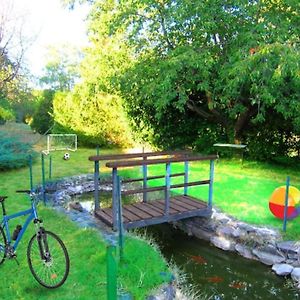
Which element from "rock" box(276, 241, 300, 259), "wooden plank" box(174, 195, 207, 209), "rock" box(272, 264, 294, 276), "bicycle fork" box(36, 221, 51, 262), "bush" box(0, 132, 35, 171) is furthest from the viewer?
"bush" box(0, 132, 35, 171)

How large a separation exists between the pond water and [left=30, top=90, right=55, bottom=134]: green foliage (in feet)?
44.0

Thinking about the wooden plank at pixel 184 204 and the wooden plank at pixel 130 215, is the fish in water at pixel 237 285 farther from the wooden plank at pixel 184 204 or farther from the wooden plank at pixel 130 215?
the wooden plank at pixel 130 215

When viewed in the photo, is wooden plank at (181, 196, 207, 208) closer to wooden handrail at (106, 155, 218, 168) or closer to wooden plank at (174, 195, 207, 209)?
wooden plank at (174, 195, 207, 209)

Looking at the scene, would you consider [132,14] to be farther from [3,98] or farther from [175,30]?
[3,98]

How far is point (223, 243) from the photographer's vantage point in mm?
5512

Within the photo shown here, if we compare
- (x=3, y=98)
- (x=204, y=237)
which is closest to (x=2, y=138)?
(x=3, y=98)

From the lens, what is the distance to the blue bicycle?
324 centimetres

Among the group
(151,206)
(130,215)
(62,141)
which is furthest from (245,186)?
(62,141)

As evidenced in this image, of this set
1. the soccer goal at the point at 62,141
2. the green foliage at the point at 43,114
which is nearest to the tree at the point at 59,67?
the green foliage at the point at 43,114

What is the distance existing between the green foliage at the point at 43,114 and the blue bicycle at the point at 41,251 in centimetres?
1484

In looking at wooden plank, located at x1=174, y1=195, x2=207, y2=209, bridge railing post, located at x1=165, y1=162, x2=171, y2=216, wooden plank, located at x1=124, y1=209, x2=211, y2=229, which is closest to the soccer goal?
wooden plank, located at x1=174, y1=195, x2=207, y2=209

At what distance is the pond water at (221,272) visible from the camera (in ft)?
14.0

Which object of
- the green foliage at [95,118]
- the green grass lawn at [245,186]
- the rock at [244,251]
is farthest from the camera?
the green foliage at [95,118]

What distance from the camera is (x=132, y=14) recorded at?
896 cm
